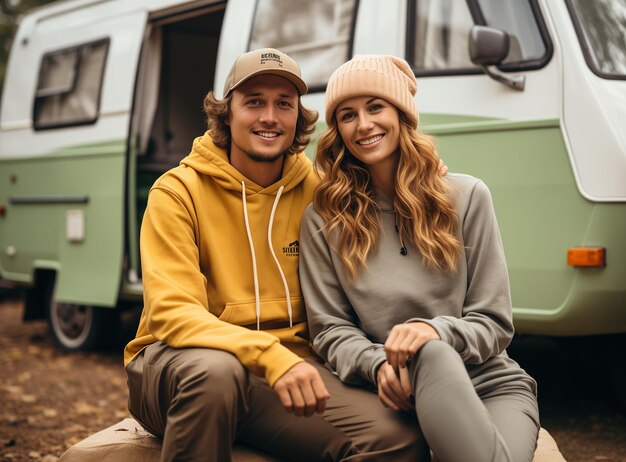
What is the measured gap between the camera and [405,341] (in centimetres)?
251

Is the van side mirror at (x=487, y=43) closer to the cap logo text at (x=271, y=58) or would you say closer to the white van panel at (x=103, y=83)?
the cap logo text at (x=271, y=58)

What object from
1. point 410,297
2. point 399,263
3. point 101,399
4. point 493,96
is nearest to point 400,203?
point 399,263

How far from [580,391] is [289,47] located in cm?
262

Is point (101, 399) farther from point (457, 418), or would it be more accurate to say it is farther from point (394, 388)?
point (457, 418)

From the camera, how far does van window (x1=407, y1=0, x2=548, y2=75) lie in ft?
13.8

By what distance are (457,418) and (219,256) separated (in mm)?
978

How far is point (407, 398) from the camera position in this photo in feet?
8.55

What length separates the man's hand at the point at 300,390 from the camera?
2420 mm

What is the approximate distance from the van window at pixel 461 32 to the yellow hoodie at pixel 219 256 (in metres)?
1.50

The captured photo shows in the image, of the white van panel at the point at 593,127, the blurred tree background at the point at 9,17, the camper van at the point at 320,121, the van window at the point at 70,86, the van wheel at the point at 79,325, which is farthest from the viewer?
the blurred tree background at the point at 9,17

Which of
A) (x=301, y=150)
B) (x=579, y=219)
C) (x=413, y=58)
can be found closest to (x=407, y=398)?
(x=301, y=150)

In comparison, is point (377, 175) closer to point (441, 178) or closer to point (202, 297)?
point (441, 178)

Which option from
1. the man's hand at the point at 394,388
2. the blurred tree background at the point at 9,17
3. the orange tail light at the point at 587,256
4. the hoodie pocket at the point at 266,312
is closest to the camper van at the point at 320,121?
the orange tail light at the point at 587,256

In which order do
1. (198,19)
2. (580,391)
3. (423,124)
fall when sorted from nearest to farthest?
(423,124)
(580,391)
(198,19)
